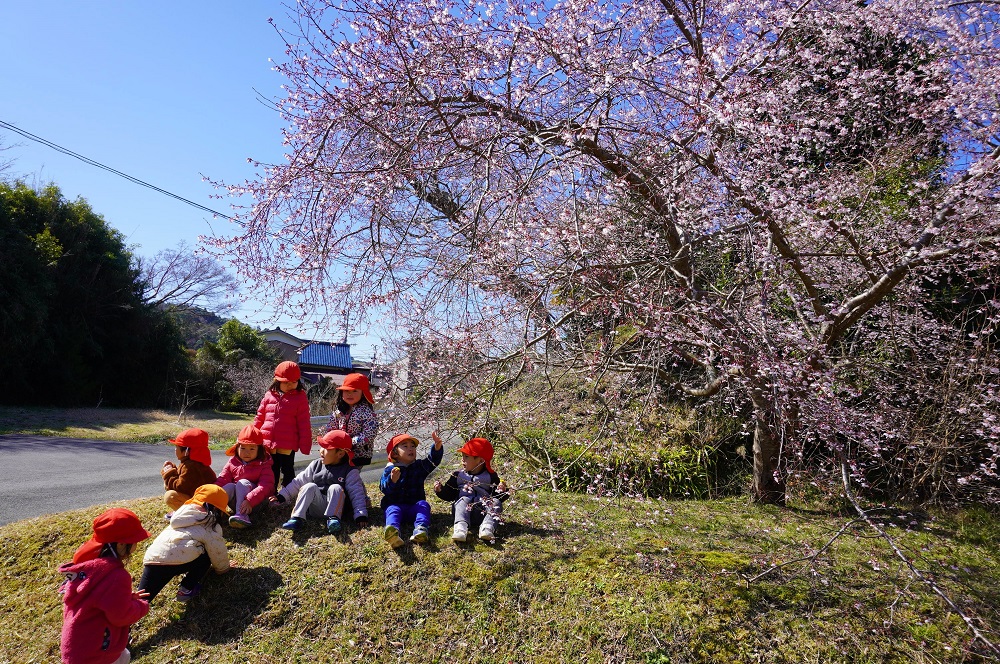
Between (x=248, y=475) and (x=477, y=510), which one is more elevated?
(x=248, y=475)

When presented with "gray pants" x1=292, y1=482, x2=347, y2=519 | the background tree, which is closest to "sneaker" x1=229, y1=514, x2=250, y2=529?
"gray pants" x1=292, y1=482, x2=347, y2=519

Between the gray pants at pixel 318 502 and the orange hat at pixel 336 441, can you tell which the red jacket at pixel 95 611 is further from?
the orange hat at pixel 336 441

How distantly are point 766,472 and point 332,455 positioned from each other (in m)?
3.86

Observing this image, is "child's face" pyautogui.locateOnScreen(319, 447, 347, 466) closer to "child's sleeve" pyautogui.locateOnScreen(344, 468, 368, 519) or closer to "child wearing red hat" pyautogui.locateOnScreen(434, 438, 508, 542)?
"child's sleeve" pyautogui.locateOnScreen(344, 468, 368, 519)

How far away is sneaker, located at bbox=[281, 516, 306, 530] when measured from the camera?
3.86 m

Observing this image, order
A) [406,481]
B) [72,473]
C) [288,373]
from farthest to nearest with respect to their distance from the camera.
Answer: [72,473]
[288,373]
[406,481]

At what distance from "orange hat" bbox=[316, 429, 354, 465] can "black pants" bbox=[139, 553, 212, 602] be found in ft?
3.16

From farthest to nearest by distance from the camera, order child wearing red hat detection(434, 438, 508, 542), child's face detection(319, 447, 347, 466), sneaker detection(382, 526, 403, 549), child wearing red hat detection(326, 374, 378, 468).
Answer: child wearing red hat detection(326, 374, 378, 468) < child's face detection(319, 447, 347, 466) < child wearing red hat detection(434, 438, 508, 542) < sneaker detection(382, 526, 403, 549)

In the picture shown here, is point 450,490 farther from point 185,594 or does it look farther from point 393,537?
point 185,594

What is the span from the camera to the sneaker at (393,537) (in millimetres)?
3569

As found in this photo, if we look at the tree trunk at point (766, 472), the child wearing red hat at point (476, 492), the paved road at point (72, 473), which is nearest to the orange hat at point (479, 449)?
the child wearing red hat at point (476, 492)

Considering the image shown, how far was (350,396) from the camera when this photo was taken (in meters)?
4.30

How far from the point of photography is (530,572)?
10.9 ft

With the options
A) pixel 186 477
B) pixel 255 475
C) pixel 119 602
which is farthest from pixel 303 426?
pixel 119 602
